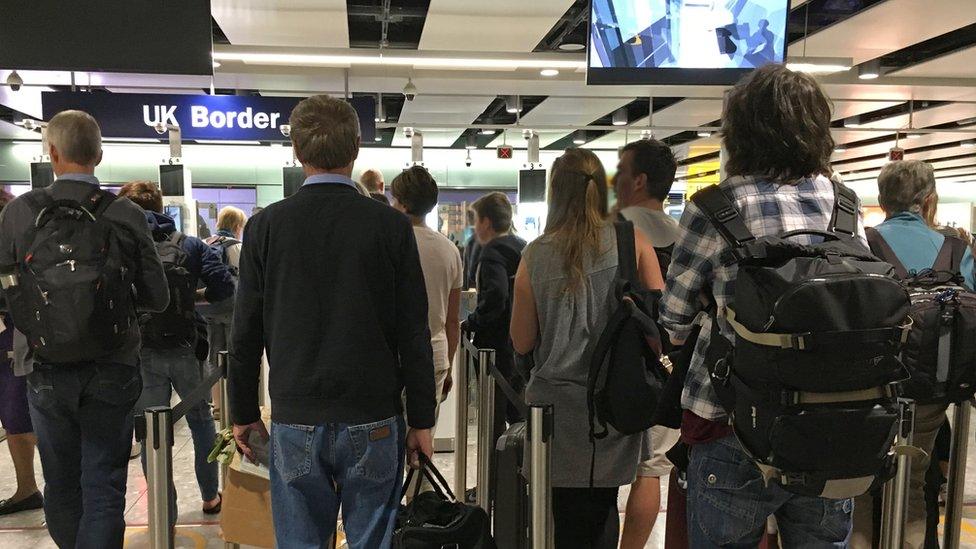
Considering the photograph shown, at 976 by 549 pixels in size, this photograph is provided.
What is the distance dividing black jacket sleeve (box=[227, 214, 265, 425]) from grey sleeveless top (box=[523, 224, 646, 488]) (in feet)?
2.53

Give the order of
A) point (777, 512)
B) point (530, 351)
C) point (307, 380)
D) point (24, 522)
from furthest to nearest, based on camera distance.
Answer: point (24, 522)
point (530, 351)
point (307, 380)
point (777, 512)

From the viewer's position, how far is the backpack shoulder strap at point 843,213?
1.44 metres

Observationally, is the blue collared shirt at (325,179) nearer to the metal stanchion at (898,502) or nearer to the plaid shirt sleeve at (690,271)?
the plaid shirt sleeve at (690,271)

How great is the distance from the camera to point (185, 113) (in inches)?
214

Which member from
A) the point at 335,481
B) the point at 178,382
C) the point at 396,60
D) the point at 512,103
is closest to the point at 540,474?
the point at 335,481

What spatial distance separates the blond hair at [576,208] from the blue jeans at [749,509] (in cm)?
71

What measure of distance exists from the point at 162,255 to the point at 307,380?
190 centimetres

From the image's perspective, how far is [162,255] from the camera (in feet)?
10.7

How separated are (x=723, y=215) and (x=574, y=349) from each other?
30.4 inches

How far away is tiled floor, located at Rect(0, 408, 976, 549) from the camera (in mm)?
3279

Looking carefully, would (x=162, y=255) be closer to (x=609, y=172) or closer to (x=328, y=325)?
(x=328, y=325)

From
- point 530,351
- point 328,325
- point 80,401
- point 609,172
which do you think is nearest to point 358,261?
point 328,325

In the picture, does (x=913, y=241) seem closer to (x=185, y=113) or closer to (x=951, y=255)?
(x=951, y=255)

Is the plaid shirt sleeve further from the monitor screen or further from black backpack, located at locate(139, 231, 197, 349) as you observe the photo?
the monitor screen
